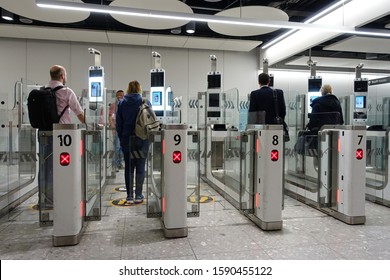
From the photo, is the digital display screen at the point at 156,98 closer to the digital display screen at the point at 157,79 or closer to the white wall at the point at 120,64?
the digital display screen at the point at 157,79

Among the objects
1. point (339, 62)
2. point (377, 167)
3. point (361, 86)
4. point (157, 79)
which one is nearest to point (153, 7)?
point (157, 79)

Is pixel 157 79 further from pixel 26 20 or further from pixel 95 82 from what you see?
pixel 26 20

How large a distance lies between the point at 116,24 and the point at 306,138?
484cm

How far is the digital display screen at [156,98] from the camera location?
4.29 meters

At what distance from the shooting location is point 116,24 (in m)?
6.75

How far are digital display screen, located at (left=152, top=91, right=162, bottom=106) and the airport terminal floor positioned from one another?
4.86ft

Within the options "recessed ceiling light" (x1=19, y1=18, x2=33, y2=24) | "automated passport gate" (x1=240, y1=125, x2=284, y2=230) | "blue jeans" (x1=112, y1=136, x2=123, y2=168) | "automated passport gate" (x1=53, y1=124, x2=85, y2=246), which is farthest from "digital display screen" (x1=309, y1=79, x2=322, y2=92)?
"recessed ceiling light" (x1=19, y1=18, x2=33, y2=24)

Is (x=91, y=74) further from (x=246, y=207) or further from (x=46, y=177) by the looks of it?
(x=246, y=207)

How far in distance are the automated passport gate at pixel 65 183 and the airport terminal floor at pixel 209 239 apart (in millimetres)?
127

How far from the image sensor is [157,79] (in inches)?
169

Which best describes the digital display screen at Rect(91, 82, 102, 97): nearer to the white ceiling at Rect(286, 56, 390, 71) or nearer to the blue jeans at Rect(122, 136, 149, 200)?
the blue jeans at Rect(122, 136, 149, 200)

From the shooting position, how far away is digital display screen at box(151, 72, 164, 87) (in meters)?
4.26

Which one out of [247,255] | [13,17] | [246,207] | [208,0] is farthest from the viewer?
[13,17]

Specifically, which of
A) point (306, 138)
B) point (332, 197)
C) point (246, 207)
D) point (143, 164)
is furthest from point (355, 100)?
point (143, 164)
